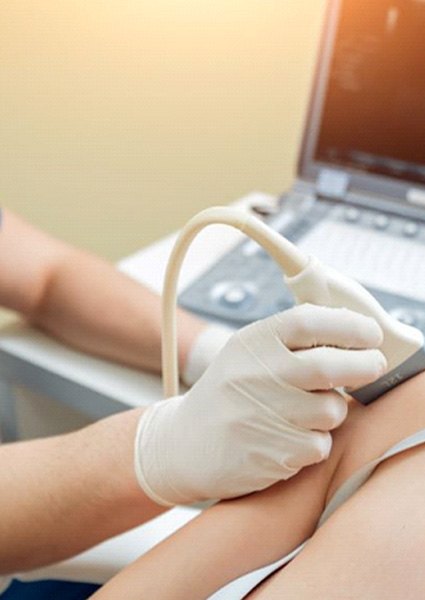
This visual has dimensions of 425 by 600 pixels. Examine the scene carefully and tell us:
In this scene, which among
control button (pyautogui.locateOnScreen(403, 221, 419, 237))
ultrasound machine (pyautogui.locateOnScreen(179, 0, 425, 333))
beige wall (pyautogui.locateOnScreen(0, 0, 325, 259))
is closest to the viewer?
ultrasound machine (pyautogui.locateOnScreen(179, 0, 425, 333))

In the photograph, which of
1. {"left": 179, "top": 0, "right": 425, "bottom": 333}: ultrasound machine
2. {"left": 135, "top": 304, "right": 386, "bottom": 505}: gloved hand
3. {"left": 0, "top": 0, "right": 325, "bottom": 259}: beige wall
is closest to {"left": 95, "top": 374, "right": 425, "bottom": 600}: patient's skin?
{"left": 135, "top": 304, "right": 386, "bottom": 505}: gloved hand

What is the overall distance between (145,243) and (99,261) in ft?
2.25

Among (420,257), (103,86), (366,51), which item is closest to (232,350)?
(420,257)

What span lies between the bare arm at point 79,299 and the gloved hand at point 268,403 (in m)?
0.33

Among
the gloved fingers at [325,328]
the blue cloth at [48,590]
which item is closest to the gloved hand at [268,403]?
the gloved fingers at [325,328]

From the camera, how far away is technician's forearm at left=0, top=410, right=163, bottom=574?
2.35ft

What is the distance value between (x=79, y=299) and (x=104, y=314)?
48 mm

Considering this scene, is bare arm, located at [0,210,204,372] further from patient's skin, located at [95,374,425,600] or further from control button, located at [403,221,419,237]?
control button, located at [403,221,419,237]

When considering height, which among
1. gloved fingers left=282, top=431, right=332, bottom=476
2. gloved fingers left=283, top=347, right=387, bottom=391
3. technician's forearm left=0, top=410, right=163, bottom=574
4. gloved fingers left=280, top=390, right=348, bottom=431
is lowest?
technician's forearm left=0, top=410, right=163, bottom=574

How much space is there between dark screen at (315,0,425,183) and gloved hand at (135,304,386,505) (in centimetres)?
73

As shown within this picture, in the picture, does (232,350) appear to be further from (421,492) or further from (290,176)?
(290,176)

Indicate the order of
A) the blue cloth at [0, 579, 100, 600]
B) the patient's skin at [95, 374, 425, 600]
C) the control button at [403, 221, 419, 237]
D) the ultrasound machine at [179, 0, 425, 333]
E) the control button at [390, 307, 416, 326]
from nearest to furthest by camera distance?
the patient's skin at [95, 374, 425, 600]
the blue cloth at [0, 579, 100, 600]
the control button at [390, 307, 416, 326]
the ultrasound machine at [179, 0, 425, 333]
the control button at [403, 221, 419, 237]

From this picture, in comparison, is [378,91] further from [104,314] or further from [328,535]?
[328,535]

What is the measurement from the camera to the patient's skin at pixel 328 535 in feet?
1.77
